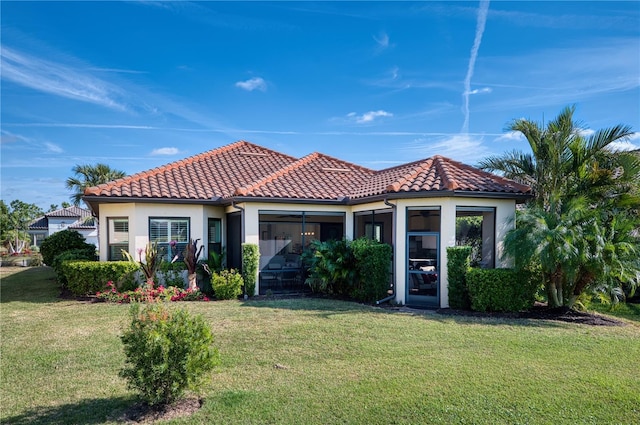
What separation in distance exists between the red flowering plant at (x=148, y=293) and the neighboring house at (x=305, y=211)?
178 centimetres

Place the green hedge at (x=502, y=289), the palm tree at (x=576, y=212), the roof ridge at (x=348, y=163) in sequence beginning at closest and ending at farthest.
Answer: the palm tree at (x=576, y=212) → the green hedge at (x=502, y=289) → the roof ridge at (x=348, y=163)

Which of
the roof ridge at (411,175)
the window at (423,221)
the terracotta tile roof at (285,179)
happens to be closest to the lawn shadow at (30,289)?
the terracotta tile roof at (285,179)

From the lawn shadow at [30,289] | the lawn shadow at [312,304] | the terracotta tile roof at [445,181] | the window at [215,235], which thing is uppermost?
the terracotta tile roof at [445,181]

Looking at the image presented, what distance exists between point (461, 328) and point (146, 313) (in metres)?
7.05

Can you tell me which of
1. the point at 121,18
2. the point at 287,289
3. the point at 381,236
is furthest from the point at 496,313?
the point at 121,18

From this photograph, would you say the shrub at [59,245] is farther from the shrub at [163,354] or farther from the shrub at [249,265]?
the shrub at [163,354]

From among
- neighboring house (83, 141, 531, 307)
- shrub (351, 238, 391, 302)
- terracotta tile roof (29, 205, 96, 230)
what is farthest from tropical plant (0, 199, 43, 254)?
shrub (351, 238, 391, 302)

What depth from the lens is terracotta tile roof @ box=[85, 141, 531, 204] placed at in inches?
489

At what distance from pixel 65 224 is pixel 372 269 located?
51.0m

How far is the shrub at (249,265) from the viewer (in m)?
13.4

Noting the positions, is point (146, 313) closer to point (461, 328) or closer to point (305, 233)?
point (461, 328)

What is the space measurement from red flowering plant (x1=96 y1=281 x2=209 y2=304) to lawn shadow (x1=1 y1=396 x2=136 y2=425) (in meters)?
7.31

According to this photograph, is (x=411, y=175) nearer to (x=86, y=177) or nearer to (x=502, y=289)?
(x=502, y=289)

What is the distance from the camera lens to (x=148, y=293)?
12.3 meters
